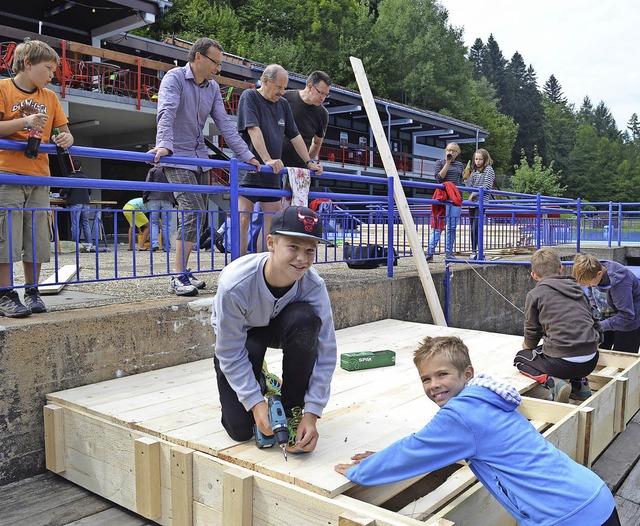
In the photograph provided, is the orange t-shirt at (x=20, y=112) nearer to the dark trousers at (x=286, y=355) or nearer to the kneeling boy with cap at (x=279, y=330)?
the kneeling boy with cap at (x=279, y=330)

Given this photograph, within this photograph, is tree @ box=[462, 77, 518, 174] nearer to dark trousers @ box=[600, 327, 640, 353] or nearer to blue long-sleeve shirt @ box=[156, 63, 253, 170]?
dark trousers @ box=[600, 327, 640, 353]

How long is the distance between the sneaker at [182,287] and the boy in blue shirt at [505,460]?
2.38 m

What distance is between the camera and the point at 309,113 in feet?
19.0

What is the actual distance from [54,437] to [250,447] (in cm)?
118

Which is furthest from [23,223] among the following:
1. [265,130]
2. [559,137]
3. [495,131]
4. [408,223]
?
[559,137]

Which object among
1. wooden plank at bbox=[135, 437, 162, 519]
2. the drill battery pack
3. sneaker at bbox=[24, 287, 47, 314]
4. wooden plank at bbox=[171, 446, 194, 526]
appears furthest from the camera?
the drill battery pack

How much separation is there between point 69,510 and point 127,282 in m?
2.51

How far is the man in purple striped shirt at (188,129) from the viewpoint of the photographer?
4.24 metres

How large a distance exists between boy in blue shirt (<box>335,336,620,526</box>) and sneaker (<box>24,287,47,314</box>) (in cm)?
225

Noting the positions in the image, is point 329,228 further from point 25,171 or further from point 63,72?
point 63,72

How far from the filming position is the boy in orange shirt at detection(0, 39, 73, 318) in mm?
3244

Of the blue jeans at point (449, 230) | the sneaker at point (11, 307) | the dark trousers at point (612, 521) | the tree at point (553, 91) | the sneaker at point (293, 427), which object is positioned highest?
the tree at point (553, 91)

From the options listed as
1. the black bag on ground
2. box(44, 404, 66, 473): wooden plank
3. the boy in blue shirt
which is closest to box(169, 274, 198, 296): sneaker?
box(44, 404, 66, 473): wooden plank

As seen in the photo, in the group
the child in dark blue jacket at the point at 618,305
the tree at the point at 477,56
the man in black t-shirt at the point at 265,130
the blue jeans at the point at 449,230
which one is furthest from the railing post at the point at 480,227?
the tree at the point at 477,56
